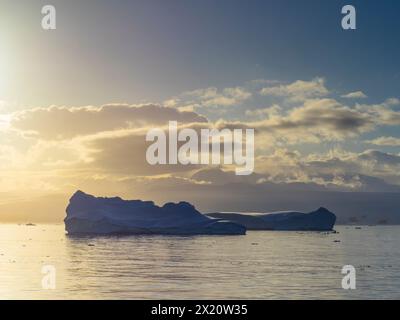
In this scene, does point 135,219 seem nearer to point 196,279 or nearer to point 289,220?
point 289,220

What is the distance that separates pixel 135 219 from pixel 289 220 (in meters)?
45.1

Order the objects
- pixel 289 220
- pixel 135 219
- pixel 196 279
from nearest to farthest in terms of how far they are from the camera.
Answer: pixel 196 279
pixel 135 219
pixel 289 220

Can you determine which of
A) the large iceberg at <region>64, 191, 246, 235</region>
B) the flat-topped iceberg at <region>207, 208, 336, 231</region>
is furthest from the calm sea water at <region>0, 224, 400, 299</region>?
the flat-topped iceberg at <region>207, 208, 336, 231</region>

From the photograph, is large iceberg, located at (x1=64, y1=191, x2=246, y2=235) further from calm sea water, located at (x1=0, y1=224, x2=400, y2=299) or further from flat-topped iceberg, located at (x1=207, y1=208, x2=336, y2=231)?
calm sea water, located at (x1=0, y1=224, x2=400, y2=299)

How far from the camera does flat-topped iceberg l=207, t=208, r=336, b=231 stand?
130250mm

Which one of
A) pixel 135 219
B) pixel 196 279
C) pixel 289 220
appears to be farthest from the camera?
pixel 289 220

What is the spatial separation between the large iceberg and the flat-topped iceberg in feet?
88.3

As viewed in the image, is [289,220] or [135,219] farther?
[289,220]

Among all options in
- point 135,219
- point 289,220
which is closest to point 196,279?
point 135,219

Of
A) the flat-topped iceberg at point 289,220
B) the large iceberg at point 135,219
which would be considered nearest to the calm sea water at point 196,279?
the large iceberg at point 135,219

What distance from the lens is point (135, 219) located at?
101 metres

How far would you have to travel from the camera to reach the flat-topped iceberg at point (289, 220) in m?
130
